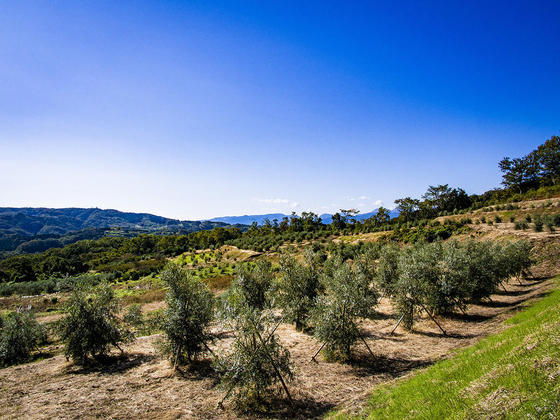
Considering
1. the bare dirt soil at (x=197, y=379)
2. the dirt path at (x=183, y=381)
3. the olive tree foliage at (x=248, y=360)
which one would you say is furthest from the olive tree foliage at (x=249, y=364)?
the dirt path at (x=183, y=381)

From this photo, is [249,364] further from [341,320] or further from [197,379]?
[341,320]

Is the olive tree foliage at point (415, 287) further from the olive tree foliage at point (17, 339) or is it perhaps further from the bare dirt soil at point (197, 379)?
the olive tree foliage at point (17, 339)

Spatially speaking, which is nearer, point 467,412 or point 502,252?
point 467,412

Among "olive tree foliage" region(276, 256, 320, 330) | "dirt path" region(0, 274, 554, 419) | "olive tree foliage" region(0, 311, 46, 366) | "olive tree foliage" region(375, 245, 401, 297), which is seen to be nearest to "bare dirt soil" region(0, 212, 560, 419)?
"dirt path" region(0, 274, 554, 419)

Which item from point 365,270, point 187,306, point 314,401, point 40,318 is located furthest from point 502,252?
point 40,318

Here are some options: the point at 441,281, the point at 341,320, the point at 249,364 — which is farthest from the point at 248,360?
the point at 441,281

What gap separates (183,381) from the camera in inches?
606

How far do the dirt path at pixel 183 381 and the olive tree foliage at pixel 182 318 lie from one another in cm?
152

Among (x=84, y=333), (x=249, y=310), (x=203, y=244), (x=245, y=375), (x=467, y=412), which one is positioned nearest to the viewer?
(x=467, y=412)

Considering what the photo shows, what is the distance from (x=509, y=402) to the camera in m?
6.13

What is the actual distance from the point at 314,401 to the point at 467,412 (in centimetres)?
846

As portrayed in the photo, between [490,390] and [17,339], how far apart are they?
3114 cm

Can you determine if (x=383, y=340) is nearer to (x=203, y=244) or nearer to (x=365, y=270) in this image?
(x=365, y=270)

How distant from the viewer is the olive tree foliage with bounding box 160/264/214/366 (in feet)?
52.3
